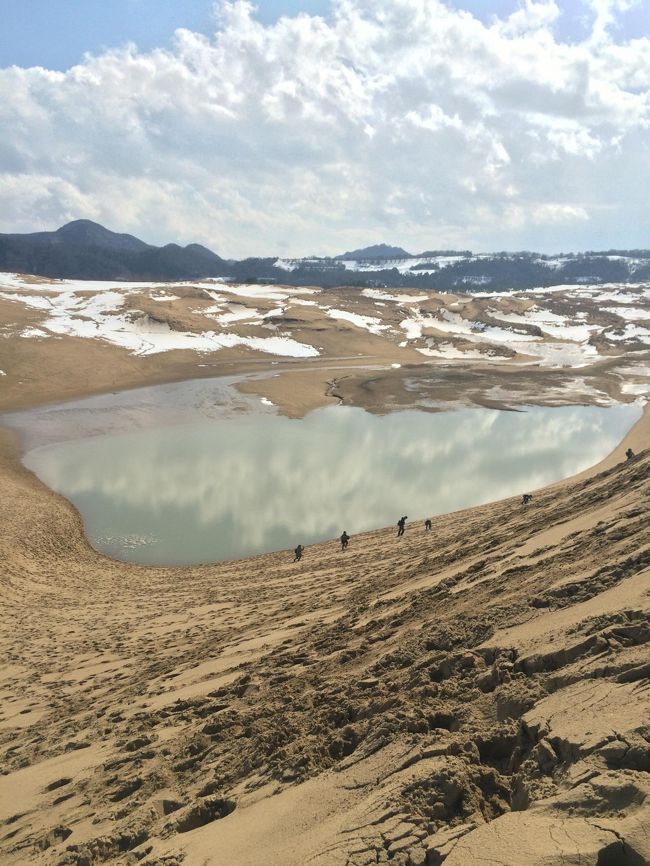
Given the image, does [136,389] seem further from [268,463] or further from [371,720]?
[371,720]

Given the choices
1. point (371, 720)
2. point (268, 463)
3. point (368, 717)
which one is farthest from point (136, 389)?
point (371, 720)

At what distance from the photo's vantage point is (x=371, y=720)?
605 cm

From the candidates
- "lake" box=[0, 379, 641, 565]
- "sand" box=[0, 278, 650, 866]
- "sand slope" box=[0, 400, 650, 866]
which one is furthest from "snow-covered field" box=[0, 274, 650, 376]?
"sand slope" box=[0, 400, 650, 866]

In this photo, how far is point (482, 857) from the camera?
3674 mm

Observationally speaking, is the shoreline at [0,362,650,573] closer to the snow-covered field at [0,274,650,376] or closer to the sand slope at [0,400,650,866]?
the sand slope at [0,400,650,866]

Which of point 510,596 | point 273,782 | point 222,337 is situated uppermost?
point 222,337

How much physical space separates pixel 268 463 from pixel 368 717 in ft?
84.9

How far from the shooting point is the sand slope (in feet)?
13.8

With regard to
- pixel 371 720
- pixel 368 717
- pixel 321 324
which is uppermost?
pixel 321 324

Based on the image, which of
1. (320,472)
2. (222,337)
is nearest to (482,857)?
(320,472)

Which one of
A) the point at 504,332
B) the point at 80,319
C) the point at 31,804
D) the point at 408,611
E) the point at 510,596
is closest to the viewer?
the point at 31,804

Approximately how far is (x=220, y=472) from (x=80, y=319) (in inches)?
2044

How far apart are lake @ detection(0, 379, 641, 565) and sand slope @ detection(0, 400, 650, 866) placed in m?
10.3

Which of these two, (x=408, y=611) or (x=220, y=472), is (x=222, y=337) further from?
(x=408, y=611)
